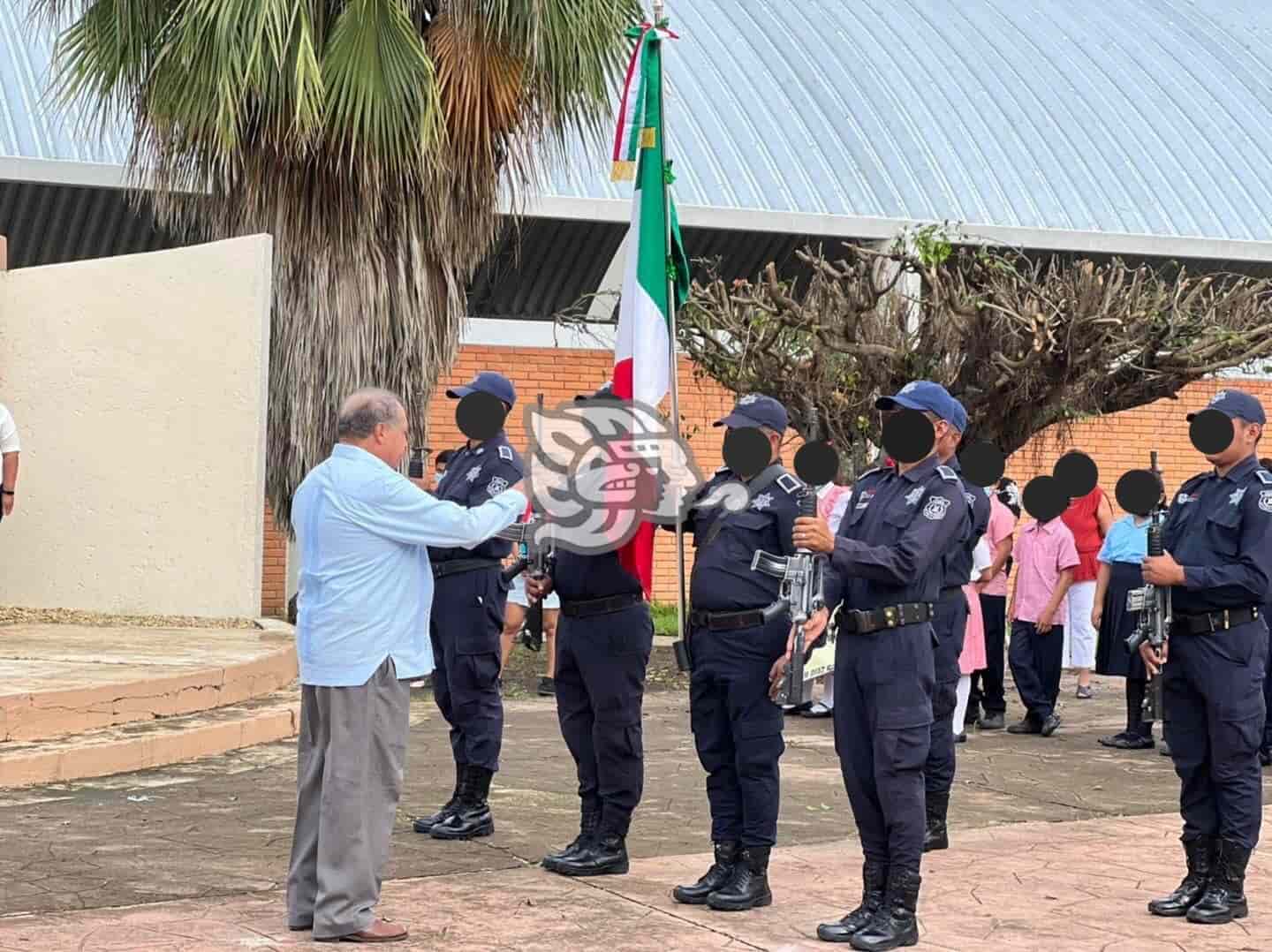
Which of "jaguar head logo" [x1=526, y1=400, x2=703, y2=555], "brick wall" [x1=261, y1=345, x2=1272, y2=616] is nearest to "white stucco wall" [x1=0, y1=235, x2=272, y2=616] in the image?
"brick wall" [x1=261, y1=345, x2=1272, y2=616]

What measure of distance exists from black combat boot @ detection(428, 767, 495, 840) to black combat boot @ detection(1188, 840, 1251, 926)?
2.77 metres

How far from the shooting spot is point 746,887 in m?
6.04

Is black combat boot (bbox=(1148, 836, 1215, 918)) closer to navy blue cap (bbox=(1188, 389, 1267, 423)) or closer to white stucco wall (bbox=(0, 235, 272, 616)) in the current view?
navy blue cap (bbox=(1188, 389, 1267, 423))

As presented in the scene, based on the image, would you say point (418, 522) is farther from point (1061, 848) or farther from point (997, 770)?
point (997, 770)

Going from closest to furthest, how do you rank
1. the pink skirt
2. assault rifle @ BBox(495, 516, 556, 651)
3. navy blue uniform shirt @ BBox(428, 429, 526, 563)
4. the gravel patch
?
assault rifle @ BBox(495, 516, 556, 651)
navy blue uniform shirt @ BBox(428, 429, 526, 563)
the pink skirt
the gravel patch

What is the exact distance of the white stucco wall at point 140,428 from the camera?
12258 millimetres

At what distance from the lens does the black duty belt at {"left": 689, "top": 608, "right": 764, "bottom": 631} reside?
6.08 m

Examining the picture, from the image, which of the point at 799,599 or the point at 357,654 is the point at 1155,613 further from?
the point at 357,654

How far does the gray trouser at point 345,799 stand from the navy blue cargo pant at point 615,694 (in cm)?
95

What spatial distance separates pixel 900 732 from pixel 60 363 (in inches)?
347

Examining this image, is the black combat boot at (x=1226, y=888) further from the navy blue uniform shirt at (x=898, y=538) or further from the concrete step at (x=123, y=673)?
the concrete step at (x=123, y=673)

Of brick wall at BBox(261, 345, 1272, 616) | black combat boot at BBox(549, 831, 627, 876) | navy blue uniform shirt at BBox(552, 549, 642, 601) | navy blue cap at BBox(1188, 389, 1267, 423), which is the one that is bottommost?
black combat boot at BBox(549, 831, 627, 876)

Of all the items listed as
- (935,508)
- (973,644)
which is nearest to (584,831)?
(935,508)

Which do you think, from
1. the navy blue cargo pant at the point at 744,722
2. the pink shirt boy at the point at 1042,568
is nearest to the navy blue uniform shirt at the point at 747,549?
the navy blue cargo pant at the point at 744,722
